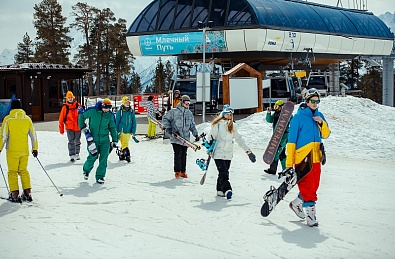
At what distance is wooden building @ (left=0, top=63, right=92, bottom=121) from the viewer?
27500 mm

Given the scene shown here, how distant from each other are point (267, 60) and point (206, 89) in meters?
16.8

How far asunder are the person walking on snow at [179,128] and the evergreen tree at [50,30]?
48.6 meters

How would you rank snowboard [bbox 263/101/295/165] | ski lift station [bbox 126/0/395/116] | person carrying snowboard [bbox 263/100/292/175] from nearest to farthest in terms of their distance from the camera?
snowboard [bbox 263/101/295/165] → person carrying snowboard [bbox 263/100/292/175] → ski lift station [bbox 126/0/395/116]

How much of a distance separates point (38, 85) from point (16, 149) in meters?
21.8

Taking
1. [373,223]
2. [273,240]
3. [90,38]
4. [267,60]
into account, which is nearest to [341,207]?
[373,223]

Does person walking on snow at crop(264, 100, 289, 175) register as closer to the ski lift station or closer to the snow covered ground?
the snow covered ground

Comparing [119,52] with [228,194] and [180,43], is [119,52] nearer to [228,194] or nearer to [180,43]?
[180,43]

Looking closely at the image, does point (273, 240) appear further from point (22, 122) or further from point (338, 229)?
point (22, 122)

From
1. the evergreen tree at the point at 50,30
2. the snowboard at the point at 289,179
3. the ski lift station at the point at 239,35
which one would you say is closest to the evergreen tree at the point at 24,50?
the evergreen tree at the point at 50,30

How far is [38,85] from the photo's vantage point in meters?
28.4

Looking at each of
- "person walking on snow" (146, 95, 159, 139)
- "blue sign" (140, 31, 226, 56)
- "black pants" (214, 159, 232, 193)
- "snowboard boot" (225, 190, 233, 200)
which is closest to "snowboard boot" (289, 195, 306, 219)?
"snowboard boot" (225, 190, 233, 200)

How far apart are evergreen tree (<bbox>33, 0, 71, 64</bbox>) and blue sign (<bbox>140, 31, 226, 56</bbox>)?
2654 cm

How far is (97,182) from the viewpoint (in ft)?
31.2

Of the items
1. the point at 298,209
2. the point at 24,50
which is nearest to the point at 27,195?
the point at 298,209
